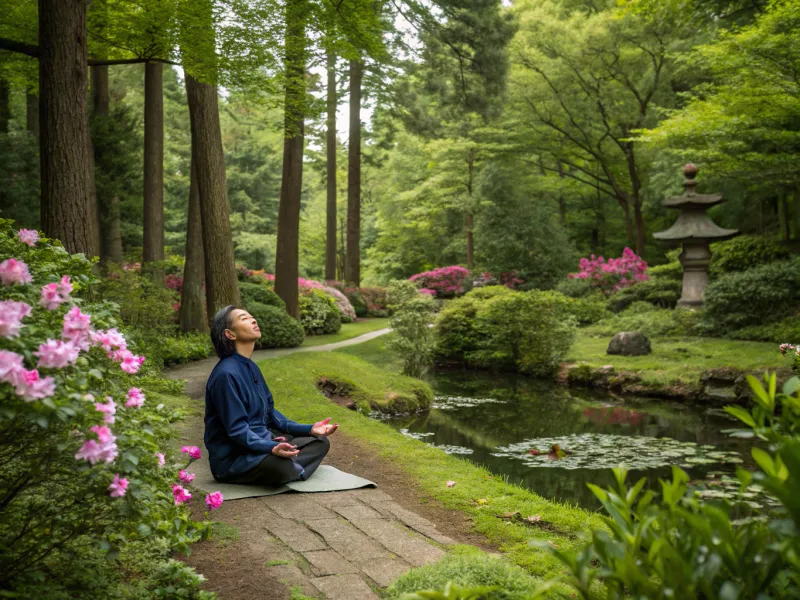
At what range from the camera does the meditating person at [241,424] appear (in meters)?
4.73

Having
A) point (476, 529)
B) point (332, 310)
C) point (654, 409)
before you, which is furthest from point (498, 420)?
point (332, 310)

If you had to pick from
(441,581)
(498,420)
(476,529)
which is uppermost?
(441,581)

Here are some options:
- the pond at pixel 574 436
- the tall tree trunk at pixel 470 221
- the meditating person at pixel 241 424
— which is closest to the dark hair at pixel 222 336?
the meditating person at pixel 241 424

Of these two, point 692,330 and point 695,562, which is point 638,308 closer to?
point 692,330

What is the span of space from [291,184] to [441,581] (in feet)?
46.8

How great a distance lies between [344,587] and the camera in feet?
10.7

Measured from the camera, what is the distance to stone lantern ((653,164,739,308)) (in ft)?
61.9

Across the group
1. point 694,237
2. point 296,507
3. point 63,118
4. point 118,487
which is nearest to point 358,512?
point 296,507

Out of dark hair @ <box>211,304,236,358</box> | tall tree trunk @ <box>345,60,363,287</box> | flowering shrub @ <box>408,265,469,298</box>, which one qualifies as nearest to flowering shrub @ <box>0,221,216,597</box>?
dark hair @ <box>211,304,236,358</box>

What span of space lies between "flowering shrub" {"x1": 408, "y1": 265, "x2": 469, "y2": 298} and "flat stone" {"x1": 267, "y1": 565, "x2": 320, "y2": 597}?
81.7 ft

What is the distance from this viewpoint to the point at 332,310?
19.7 metres

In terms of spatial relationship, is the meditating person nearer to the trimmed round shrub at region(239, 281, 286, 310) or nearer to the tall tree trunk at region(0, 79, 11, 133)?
the trimmed round shrub at region(239, 281, 286, 310)

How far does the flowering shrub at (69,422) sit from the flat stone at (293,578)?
53cm

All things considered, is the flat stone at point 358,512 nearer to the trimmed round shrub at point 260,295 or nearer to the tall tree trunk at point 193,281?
the tall tree trunk at point 193,281
